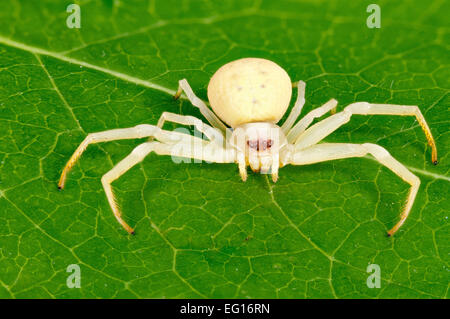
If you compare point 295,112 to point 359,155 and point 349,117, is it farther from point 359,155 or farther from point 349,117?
point 359,155

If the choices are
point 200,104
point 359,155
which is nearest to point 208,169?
point 200,104

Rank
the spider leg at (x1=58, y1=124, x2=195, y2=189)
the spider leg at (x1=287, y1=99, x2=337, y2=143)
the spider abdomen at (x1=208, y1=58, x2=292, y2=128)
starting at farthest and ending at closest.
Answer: the spider leg at (x1=287, y1=99, x2=337, y2=143) < the spider abdomen at (x1=208, y1=58, x2=292, y2=128) < the spider leg at (x1=58, y1=124, x2=195, y2=189)

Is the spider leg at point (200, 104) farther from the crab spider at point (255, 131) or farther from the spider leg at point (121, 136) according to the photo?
the spider leg at point (121, 136)

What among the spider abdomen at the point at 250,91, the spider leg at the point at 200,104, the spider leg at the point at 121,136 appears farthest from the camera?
the spider leg at the point at 200,104

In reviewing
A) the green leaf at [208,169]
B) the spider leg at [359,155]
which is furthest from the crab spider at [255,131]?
the green leaf at [208,169]

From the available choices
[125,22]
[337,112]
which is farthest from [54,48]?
[337,112]

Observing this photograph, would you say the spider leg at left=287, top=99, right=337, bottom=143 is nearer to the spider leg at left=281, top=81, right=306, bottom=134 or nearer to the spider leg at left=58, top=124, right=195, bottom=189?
the spider leg at left=281, top=81, right=306, bottom=134

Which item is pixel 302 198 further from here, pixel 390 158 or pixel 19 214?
pixel 19 214

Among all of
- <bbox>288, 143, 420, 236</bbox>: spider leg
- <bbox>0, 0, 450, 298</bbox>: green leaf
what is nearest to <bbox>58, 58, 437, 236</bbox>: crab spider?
<bbox>288, 143, 420, 236</bbox>: spider leg
